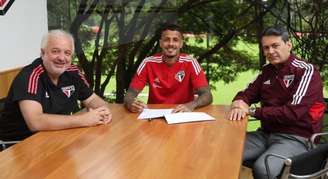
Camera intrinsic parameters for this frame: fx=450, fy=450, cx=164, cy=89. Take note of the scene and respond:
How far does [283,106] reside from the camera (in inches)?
108

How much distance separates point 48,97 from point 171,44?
3.51 feet

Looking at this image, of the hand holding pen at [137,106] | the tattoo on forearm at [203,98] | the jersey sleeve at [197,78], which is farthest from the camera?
the jersey sleeve at [197,78]

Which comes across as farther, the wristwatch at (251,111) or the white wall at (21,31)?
the white wall at (21,31)

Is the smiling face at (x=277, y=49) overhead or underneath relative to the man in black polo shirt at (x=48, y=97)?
overhead

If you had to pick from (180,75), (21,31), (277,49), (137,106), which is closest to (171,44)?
(180,75)

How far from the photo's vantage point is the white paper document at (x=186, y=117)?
254cm

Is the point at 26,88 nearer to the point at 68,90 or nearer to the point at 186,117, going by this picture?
the point at 68,90

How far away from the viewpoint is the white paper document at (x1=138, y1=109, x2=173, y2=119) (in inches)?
105

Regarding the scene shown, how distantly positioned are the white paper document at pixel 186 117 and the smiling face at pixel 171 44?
2.38 feet

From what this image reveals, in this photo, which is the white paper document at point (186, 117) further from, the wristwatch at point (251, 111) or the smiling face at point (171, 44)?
the smiling face at point (171, 44)

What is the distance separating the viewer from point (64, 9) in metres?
4.71

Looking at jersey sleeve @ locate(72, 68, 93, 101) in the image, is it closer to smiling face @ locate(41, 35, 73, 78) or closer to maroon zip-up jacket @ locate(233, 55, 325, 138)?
smiling face @ locate(41, 35, 73, 78)

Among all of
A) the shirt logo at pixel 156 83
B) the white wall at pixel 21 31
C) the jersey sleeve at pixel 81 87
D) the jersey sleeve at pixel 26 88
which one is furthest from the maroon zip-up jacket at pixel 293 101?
the white wall at pixel 21 31

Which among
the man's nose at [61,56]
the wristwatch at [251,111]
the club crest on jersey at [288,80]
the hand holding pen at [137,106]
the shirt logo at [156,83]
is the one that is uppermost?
the man's nose at [61,56]
